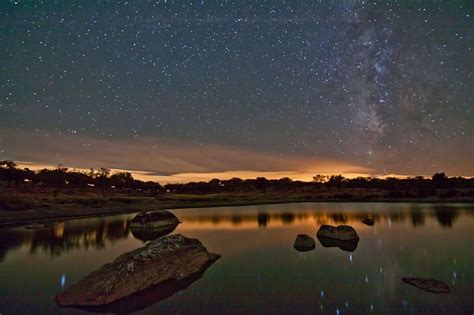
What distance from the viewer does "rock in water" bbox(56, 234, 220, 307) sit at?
1080 cm

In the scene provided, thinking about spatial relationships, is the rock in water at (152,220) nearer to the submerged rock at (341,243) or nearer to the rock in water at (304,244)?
the rock in water at (304,244)

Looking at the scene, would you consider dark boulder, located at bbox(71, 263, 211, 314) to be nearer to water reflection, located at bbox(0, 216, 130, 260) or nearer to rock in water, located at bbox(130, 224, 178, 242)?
water reflection, located at bbox(0, 216, 130, 260)

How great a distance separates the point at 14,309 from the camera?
1048 cm

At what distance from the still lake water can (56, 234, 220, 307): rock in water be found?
0.74 metres

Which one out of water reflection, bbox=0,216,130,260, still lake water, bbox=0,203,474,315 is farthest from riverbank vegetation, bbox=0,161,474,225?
still lake water, bbox=0,203,474,315

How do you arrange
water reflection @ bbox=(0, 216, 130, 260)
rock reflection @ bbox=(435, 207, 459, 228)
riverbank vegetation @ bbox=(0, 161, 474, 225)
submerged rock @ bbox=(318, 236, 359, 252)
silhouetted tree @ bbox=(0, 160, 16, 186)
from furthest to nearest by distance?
silhouetted tree @ bbox=(0, 160, 16, 186) < riverbank vegetation @ bbox=(0, 161, 474, 225) < rock reflection @ bbox=(435, 207, 459, 228) < water reflection @ bbox=(0, 216, 130, 260) < submerged rock @ bbox=(318, 236, 359, 252)

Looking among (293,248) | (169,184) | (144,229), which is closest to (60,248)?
(144,229)

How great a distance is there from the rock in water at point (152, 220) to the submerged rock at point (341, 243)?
2067cm

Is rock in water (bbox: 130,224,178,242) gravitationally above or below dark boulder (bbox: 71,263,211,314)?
below

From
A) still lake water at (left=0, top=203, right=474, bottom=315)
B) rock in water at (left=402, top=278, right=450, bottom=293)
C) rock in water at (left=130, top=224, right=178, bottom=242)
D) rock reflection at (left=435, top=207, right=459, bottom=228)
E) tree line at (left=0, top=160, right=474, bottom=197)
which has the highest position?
tree line at (left=0, top=160, right=474, bottom=197)

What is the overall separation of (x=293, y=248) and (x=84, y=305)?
49.5ft

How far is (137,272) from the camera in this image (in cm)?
1200

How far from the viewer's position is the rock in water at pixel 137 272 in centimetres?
1080

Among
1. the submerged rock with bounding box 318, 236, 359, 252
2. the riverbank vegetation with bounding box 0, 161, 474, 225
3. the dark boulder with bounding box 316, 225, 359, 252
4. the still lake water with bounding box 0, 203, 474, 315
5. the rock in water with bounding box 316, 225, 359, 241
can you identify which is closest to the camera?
the still lake water with bounding box 0, 203, 474, 315
